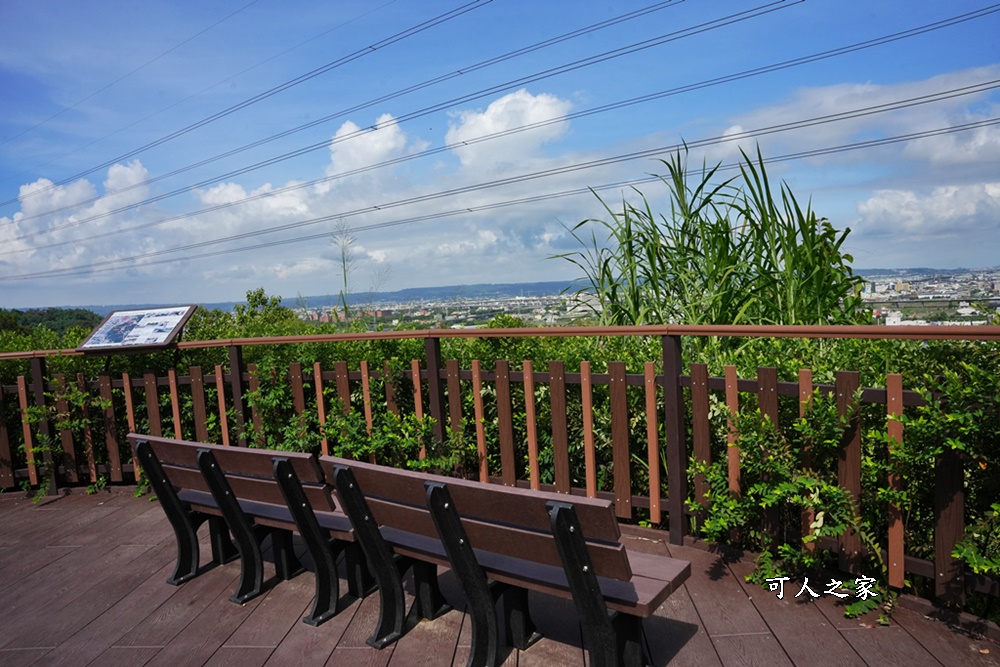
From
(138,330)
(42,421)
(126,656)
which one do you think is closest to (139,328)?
(138,330)

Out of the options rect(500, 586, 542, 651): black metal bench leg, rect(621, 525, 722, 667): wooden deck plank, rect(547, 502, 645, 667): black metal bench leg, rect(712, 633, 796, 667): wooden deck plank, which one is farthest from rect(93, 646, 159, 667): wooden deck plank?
rect(712, 633, 796, 667): wooden deck plank

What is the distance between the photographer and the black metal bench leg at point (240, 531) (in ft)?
10.5

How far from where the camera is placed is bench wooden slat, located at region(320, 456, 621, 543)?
6.98 feet

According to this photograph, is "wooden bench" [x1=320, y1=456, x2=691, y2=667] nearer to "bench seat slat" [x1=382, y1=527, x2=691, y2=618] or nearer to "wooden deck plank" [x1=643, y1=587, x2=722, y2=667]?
"bench seat slat" [x1=382, y1=527, x2=691, y2=618]

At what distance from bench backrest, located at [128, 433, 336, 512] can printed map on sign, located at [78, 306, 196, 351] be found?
1837 millimetres

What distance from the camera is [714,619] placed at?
2.86 metres

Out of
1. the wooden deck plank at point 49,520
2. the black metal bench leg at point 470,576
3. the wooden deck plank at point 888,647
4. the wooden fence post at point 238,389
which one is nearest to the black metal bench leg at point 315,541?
the black metal bench leg at point 470,576

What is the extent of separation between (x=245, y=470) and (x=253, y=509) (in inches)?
10.1

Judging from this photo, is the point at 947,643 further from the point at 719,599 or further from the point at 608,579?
the point at 608,579

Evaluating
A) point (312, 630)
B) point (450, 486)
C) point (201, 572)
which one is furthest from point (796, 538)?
point (201, 572)

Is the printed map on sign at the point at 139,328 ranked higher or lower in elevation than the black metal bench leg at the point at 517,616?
higher

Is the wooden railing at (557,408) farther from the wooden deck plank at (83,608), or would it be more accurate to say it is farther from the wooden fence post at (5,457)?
the wooden deck plank at (83,608)

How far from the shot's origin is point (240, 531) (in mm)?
3271

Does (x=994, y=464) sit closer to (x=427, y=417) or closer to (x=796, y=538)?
(x=796, y=538)
